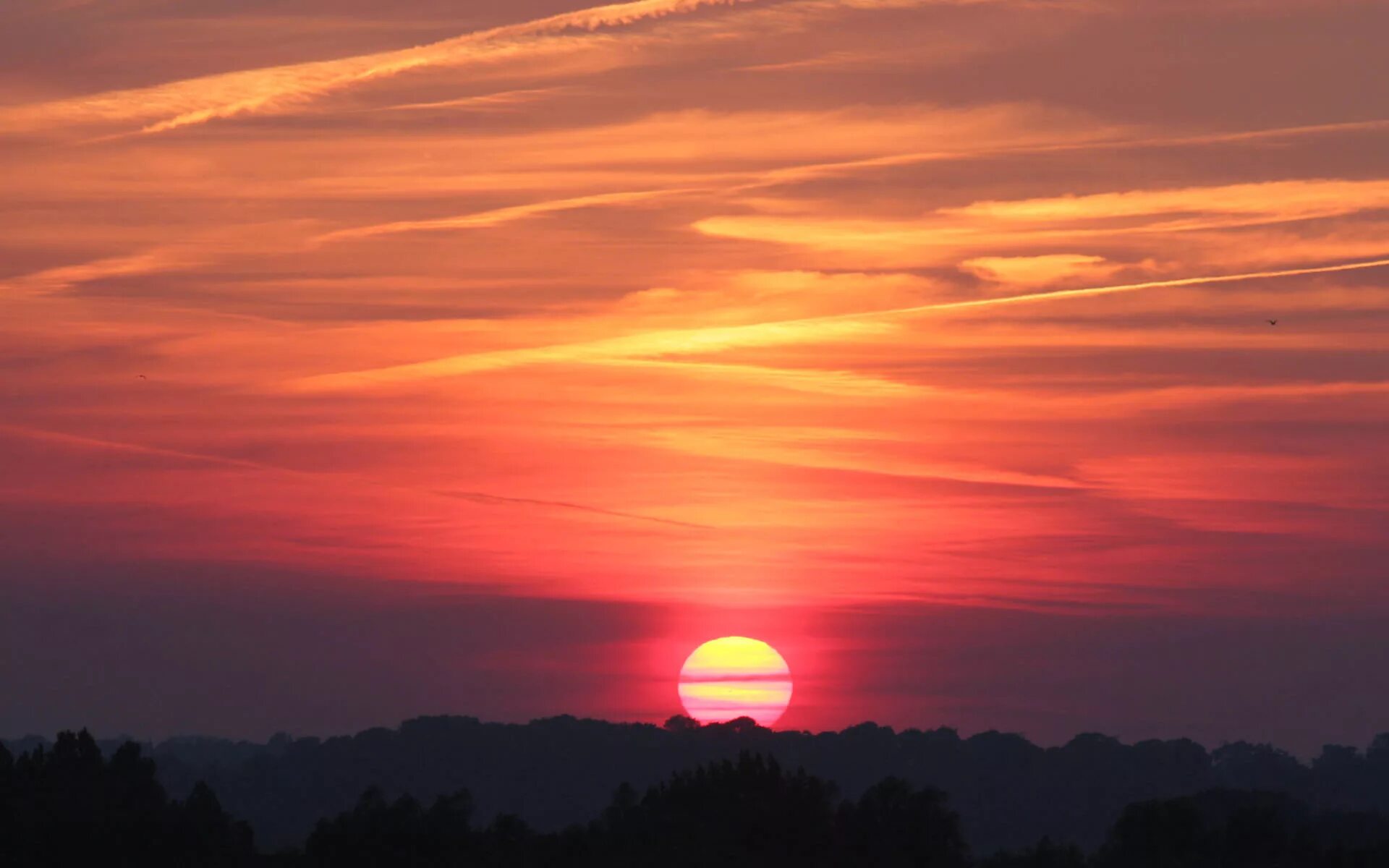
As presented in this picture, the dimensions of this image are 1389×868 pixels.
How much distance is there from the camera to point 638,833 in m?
105

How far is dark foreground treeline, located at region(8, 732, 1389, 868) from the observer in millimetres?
87375

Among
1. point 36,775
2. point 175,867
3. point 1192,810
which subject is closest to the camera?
point 175,867

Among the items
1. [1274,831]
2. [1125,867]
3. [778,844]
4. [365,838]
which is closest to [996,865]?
[1125,867]

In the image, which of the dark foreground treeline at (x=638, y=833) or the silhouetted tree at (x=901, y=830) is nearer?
the dark foreground treeline at (x=638, y=833)

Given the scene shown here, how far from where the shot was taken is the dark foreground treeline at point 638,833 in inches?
3440

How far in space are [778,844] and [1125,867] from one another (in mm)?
28627

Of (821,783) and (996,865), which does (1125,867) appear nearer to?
(996,865)

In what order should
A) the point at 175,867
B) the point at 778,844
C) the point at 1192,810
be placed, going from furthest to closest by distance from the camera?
the point at 1192,810, the point at 778,844, the point at 175,867

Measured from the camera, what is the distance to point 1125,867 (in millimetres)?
111750

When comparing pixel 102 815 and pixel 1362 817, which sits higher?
pixel 1362 817

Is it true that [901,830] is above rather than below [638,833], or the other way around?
below

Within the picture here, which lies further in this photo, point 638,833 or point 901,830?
point 638,833

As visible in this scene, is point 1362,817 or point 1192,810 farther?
point 1362,817

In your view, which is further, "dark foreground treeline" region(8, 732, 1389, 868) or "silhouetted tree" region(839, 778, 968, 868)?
"silhouetted tree" region(839, 778, 968, 868)
